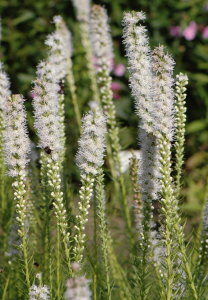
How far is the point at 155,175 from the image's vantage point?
1.60 meters

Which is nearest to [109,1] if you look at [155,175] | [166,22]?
[166,22]

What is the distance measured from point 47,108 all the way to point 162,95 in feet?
1.44

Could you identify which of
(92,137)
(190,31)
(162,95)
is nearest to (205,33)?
(190,31)

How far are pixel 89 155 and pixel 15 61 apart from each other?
4029 mm

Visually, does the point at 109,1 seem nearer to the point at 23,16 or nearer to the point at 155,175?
the point at 23,16

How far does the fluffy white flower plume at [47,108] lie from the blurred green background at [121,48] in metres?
2.96

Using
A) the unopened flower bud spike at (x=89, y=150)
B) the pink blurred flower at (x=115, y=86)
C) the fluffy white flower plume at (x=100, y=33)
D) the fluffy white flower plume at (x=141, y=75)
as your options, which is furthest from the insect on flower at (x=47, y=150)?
the pink blurred flower at (x=115, y=86)

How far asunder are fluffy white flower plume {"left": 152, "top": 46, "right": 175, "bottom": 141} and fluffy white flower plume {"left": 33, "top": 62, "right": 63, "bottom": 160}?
40 centimetres

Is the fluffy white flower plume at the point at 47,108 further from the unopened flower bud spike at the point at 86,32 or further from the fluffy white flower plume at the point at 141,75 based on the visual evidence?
the unopened flower bud spike at the point at 86,32

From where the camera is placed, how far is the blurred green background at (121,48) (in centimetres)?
469

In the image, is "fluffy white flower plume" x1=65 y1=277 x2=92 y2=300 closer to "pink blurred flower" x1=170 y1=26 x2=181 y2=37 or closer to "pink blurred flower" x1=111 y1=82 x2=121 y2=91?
"pink blurred flower" x1=111 y1=82 x2=121 y2=91

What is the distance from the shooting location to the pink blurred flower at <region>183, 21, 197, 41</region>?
15.7 ft

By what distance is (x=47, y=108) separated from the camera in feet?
4.75

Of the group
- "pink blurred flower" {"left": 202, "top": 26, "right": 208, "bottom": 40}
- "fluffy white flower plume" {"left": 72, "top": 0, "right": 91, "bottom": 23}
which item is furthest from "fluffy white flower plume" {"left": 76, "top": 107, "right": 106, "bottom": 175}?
"pink blurred flower" {"left": 202, "top": 26, "right": 208, "bottom": 40}
